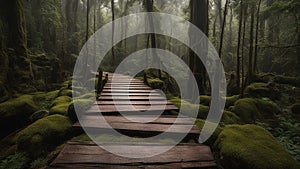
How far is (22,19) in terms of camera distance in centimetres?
942

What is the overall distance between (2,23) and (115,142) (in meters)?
8.98

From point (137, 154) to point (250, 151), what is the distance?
1608 millimetres

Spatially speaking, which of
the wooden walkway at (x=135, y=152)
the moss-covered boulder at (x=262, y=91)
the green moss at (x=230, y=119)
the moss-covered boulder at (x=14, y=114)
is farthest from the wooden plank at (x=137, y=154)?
the moss-covered boulder at (x=262, y=91)

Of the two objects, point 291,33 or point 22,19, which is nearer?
point 22,19

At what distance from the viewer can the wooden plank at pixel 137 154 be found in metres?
2.31

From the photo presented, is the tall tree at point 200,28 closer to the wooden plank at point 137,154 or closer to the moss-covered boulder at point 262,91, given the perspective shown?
the moss-covered boulder at point 262,91

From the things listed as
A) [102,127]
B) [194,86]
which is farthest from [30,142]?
[194,86]

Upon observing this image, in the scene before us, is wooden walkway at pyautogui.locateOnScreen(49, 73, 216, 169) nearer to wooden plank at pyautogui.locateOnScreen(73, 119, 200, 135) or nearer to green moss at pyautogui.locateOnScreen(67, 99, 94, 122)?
wooden plank at pyautogui.locateOnScreen(73, 119, 200, 135)

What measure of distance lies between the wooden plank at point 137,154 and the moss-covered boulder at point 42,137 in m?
0.75

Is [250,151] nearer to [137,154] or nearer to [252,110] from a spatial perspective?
[137,154]

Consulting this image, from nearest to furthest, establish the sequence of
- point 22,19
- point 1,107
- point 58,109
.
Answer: point 58,109
point 1,107
point 22,19

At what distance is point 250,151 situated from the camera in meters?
2.63

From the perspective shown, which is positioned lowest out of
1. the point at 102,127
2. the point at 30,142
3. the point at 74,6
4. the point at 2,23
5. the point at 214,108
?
the point at 214,108

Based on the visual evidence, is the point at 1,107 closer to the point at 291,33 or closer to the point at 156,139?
the point at 156,139
